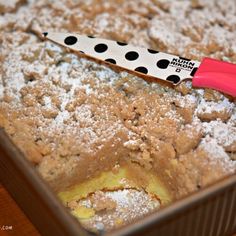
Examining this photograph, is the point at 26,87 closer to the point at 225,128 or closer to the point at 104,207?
the point at 104,207

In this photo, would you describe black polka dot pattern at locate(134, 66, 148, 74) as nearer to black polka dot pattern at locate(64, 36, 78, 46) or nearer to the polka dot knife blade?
the polka dot knife blade

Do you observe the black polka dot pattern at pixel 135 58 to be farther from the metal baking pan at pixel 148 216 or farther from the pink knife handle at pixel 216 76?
the metal baking pan at pixel 148 216

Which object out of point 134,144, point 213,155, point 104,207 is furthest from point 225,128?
point 104,207

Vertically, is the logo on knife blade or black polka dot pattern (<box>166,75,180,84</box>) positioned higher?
the logo on knife blade

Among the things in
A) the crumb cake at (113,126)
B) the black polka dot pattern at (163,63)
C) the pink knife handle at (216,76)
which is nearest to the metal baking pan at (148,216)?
the crumb cake at (113,126)

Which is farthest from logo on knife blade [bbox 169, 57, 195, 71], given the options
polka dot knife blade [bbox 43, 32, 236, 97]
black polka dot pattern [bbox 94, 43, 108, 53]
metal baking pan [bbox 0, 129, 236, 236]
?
metal baking pan [bbox 0, 129, 236, 236]

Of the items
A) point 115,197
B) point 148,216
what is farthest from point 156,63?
point 148,216

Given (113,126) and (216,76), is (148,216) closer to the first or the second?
(113,126)
